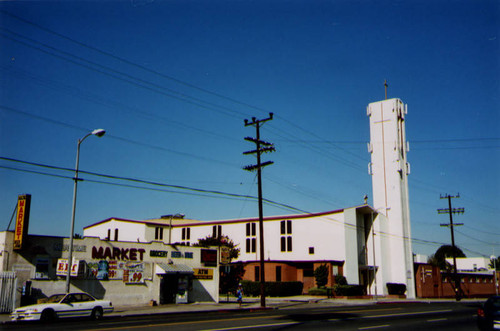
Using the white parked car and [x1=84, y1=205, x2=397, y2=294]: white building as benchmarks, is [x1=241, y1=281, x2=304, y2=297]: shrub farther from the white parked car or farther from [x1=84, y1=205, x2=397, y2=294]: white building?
the white parked car

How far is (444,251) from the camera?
5610 inches

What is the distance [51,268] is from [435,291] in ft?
182

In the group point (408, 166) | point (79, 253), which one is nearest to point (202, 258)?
point (79, 253)

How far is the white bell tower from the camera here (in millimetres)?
62719

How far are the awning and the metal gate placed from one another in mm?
10071

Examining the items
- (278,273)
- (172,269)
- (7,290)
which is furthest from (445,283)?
(7,290)

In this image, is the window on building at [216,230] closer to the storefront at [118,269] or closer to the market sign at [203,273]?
the storefront at [118,269]

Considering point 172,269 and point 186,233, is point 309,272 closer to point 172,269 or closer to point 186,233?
point 186,233

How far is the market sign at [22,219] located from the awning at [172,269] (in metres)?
10.1

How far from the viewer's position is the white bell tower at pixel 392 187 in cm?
6272

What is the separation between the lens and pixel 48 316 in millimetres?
20609

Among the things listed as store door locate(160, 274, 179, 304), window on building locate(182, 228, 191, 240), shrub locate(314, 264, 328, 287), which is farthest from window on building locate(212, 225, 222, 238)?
store door locate(160, 274, 179, 304)

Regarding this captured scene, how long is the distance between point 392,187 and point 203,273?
3695cm

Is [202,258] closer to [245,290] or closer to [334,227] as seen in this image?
[245,290]
